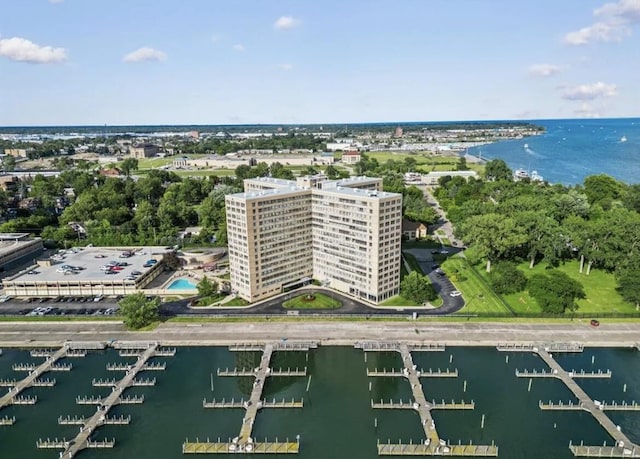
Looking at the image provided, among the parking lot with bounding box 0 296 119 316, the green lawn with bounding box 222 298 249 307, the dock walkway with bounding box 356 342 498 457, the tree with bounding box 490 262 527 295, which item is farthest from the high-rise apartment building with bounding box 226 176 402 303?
the parking lot with bounding box 0 296 119 316

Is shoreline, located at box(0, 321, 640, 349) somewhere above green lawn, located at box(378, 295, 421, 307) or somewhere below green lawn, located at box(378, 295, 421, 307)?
below

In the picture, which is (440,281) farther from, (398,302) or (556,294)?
(556,294)

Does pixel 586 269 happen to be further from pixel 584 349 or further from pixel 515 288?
pixel 584 349

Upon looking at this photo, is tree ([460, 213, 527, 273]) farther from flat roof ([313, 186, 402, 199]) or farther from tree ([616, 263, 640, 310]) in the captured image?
flat roof ([313, 186, 402, 199])

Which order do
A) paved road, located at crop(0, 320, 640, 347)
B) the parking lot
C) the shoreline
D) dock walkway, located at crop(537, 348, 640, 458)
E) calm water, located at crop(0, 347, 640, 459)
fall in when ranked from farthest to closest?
1. the parking lot
2. paved road, located at crop(0, 320, 640, 347)
3. the shoreline
4. calm water, located at crop(0, 347, 640, 459)
5. dock walkway, located at crop(537, 348, 640, 458)

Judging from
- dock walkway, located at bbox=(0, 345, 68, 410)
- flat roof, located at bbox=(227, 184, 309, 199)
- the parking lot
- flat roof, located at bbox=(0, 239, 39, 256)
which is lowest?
dock walkway, located at bbox=(0, 345, 68, 410)

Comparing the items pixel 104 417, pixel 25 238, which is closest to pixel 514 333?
pixel 104 417

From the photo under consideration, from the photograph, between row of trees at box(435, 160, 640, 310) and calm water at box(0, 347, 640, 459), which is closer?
calm water at box(0, 347, 640, 459)
